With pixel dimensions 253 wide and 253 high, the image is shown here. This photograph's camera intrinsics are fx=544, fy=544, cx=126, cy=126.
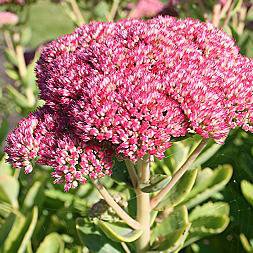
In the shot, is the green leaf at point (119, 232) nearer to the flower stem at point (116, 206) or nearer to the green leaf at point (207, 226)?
the flower stem at point (116, 206)

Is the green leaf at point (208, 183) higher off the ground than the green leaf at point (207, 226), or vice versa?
the green leaf at point (208, 183)

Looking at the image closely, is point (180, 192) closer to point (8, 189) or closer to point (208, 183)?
point (208, 183)

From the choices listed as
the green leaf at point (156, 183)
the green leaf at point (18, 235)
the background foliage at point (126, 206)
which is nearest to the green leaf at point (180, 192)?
the background foliage at point (126, 206)

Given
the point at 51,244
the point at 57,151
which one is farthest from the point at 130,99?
the point at 51,244

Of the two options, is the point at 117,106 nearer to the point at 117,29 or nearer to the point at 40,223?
the point at 117,29

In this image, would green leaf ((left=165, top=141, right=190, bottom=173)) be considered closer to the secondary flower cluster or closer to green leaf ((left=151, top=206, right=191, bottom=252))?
green leaf ((left=151, top=206, right=191, bottom=252))

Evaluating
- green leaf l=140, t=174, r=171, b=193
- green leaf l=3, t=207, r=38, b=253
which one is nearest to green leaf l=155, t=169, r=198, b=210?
green leaf l=140, t=174, r=171, b=193

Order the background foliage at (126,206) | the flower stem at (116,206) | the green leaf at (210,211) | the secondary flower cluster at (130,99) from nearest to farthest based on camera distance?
the secondary flower cluster at (130,99) < the flower stem at (116,206) < the background foliage at (126,206) < the green leaf at (210,211)
